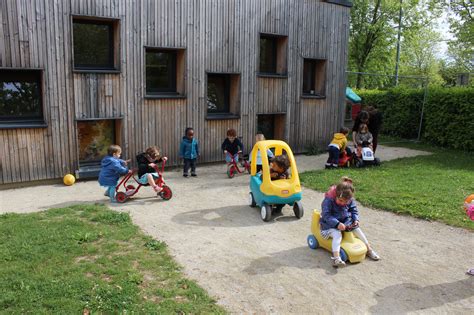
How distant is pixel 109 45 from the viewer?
11.4m

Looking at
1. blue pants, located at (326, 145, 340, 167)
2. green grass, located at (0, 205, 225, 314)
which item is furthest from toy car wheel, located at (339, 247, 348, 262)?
blue pants, located at (326, 145, 340, 167)

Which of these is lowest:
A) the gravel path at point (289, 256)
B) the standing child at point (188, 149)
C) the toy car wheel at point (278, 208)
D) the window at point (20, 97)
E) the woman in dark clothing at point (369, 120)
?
the gravel path at point (289, 256)

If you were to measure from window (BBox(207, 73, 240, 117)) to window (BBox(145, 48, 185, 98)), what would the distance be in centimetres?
119

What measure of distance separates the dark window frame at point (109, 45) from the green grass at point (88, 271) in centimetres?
467

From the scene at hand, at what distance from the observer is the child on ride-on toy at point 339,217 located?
19.6 ft

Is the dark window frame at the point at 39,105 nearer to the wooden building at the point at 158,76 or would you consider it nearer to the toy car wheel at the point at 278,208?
the wooden building at the point at 158,76

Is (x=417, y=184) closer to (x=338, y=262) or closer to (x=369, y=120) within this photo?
(x=369, y=120)

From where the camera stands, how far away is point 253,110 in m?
14.0

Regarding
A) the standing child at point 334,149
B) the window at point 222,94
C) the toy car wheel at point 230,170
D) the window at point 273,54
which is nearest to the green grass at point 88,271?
the toy car wheel at point 230,170

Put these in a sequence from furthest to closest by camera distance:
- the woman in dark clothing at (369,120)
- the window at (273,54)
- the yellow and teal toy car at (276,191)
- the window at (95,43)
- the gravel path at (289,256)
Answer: the window at (273,54) < the woman in dark clothing at (369,120) < the window at (95,43) < the yellow and teal toy car at (276,191) < the gravel path at (289,256)

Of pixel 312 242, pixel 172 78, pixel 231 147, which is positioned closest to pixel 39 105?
pixel 172 78

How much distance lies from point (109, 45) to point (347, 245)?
28.0 feet

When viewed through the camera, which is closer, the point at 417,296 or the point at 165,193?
the point at 417,296

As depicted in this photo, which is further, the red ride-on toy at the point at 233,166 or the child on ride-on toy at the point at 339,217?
the red ride-on toy at the point at 233,166
